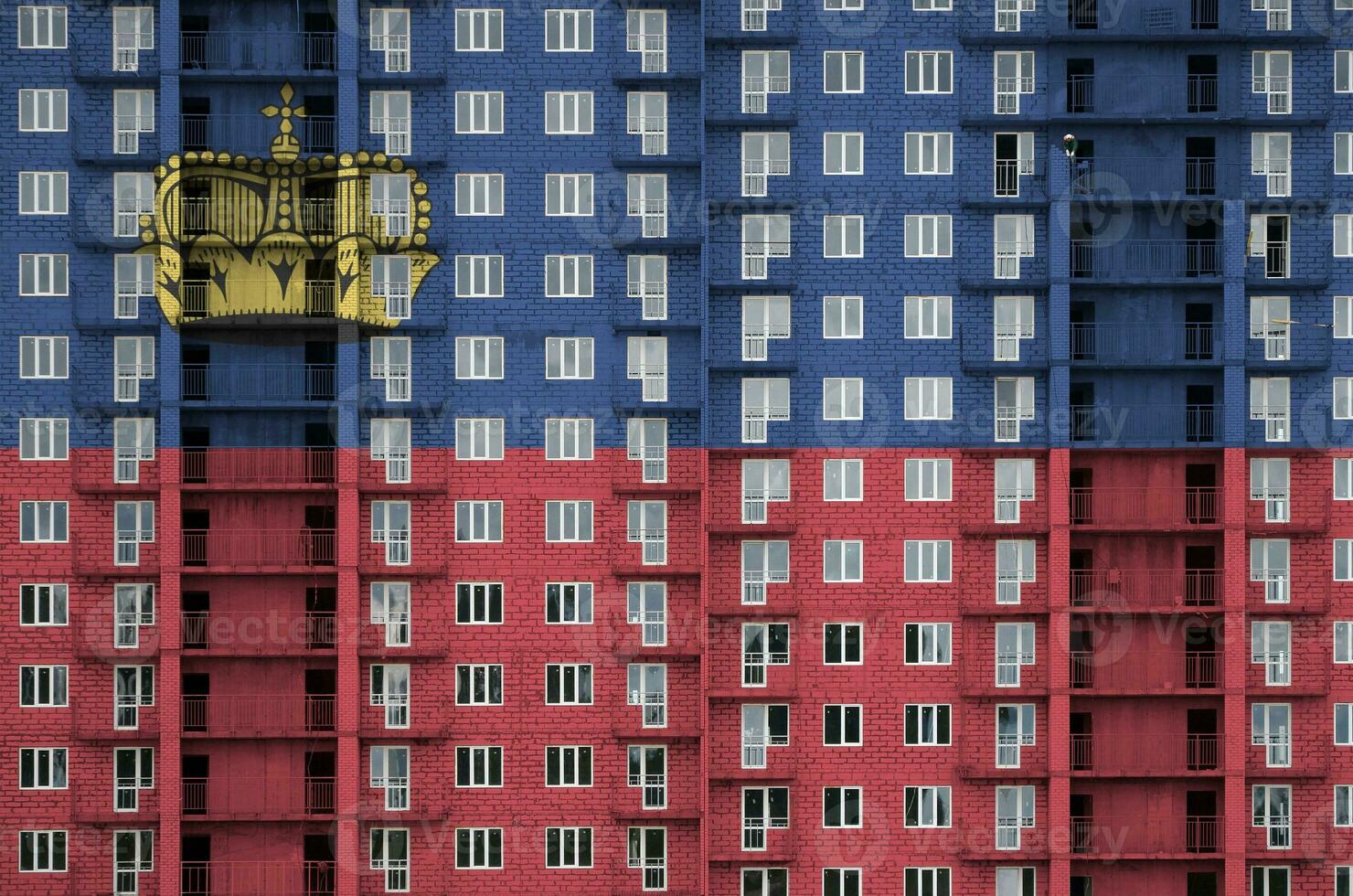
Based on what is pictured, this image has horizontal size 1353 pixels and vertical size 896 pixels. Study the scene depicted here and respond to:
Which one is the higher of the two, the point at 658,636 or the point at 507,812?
the point at 658,636

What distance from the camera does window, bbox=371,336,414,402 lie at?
63.8 meters

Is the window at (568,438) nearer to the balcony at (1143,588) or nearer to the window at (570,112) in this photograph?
the window at (570,112)

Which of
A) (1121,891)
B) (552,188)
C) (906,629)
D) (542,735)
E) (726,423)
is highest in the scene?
(552,188)

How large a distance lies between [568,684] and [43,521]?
68.1 feet

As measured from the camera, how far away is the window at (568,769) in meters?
63.3

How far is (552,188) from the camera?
210 feet

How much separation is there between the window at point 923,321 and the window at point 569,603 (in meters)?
15.7

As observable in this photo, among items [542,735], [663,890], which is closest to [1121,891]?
[663,890]

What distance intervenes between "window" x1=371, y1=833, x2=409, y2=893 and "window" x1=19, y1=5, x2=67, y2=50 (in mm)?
32208

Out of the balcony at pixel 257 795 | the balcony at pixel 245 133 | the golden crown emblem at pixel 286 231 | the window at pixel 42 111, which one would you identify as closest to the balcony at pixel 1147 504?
the golden crown emblem at pixel 286 231

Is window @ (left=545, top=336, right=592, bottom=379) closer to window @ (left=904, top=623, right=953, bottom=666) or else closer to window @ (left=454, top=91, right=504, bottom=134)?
window @ (left=454, top=91, right=504, bottom=134)

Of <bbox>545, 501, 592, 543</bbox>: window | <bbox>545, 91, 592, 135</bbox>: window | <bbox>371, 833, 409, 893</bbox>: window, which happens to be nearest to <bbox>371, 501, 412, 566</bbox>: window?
<bbox>545, 501, 592, 543</bbox>: window

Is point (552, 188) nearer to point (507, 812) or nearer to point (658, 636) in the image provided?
point (658, 636)

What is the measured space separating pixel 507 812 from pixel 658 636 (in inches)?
343
